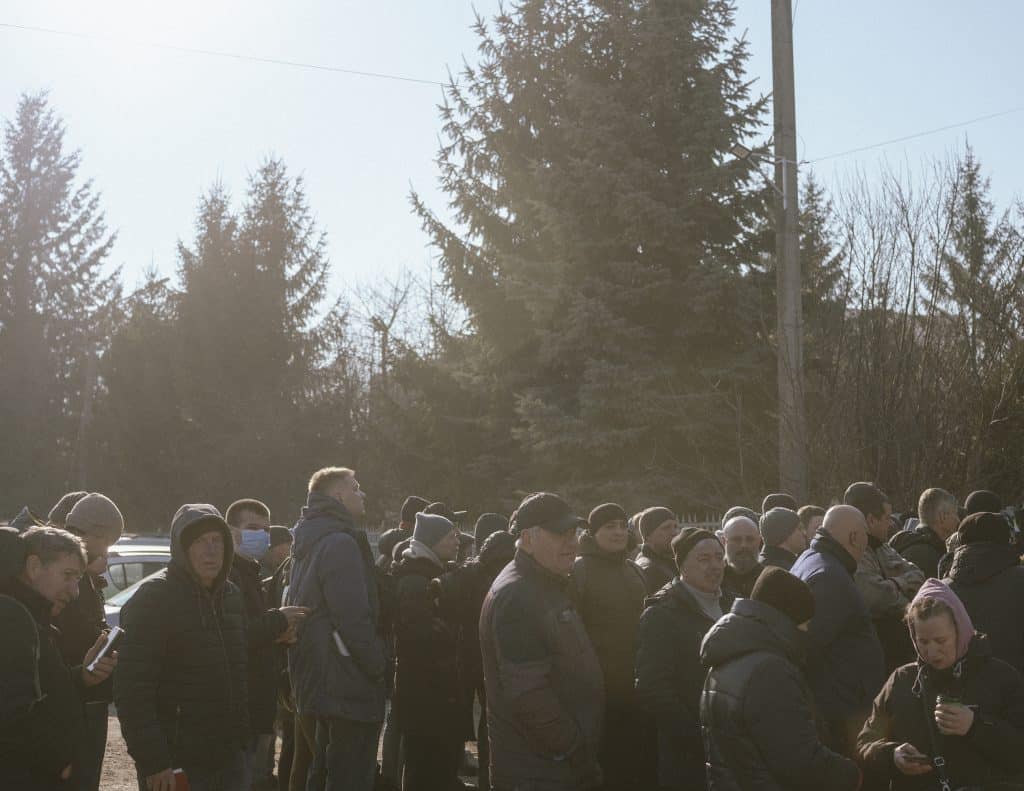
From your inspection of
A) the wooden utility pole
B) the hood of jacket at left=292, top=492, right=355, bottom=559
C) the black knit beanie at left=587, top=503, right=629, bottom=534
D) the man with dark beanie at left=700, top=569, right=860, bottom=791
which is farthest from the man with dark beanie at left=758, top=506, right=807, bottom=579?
the wooden utility pole

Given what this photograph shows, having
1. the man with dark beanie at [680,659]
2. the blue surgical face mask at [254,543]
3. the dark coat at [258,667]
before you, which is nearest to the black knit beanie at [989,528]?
the man with dark beanie at [680,659]

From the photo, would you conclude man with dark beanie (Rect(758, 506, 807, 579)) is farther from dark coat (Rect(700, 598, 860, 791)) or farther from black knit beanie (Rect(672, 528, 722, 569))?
dark coat (Rect(700, 598, 860, 791))

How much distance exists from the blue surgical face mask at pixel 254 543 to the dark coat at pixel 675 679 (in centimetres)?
277

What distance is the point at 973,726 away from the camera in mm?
4418

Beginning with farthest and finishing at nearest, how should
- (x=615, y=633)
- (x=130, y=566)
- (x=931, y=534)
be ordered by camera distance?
(x=130, y=566) → (x=931, y=534) → (x=615, y=633)

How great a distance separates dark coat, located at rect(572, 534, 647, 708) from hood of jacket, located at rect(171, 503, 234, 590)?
2424mm

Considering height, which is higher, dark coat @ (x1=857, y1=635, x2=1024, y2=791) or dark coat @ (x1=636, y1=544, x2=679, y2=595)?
dark coat @ (x1=636, y1=544, x2=679, y2=595)

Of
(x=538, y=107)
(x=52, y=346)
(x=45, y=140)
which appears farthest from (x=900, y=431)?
(x=45, y=140)

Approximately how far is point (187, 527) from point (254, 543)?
229 centimetres

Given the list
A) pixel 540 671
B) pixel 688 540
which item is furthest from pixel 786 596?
pixel 688 540

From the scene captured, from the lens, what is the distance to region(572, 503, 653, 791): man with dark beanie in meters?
6.71

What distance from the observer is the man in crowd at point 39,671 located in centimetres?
439

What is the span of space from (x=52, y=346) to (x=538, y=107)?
27958mm

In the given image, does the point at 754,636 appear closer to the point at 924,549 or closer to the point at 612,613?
the point at 612,613
